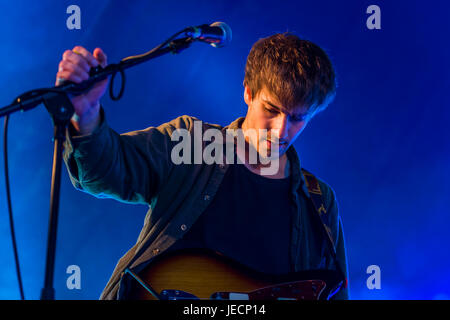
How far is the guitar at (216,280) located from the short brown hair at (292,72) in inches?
25.6

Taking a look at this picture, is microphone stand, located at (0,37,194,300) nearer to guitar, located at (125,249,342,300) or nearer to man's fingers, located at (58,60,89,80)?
man's fingers, located at (58,60,89,80)

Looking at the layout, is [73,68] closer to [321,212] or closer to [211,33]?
[211,33]

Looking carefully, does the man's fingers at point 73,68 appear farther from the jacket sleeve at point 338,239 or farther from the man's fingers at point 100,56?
the jacket sleeve at point 338,239

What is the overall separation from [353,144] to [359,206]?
461 millimetres

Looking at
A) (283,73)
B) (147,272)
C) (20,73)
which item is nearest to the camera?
(147,272)

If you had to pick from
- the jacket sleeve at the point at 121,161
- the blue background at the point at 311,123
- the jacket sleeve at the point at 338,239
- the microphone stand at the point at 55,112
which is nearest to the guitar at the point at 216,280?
the jacket sleeve at the point at 121,161

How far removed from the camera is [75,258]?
312 centimetres

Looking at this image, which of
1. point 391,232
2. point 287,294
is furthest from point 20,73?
point 391,232

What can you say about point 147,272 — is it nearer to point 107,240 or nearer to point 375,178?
point 107,240

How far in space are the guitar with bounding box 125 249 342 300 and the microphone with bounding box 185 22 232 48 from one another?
709 mm

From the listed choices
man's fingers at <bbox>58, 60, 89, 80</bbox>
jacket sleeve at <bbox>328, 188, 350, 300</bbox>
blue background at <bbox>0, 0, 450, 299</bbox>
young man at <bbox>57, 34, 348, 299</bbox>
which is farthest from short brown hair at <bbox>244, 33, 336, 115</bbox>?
blue background at <bbox>0, 0, 450, 299</bbox>

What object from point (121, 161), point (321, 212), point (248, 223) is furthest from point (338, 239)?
point (121, 161)

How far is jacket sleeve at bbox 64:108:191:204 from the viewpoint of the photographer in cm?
132

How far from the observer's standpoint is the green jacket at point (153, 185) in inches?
54.0
